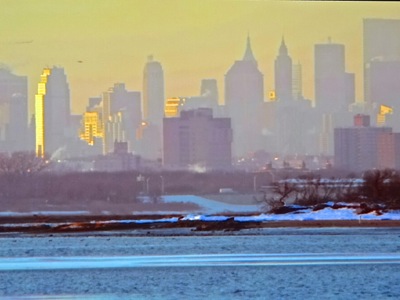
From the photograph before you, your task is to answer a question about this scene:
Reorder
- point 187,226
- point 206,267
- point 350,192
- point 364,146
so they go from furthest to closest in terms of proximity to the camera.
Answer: point 364,146 → point 350,192 → point 187,226 → point 206,267

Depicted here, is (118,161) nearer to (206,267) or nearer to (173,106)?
(173,106)

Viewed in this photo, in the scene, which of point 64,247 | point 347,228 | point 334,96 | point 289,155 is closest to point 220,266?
point 64,247

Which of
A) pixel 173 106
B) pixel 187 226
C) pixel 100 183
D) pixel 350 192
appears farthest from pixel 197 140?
pixel 187 226

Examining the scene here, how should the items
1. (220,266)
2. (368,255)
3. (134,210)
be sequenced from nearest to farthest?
(220,266)
(368,255)
(134,210)

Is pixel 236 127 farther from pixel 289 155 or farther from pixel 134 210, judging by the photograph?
pixel 134 210

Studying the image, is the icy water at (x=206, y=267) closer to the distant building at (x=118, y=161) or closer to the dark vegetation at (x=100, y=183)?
the dark vegetation at (x=100, y=183)

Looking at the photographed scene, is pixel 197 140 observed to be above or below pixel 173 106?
below
